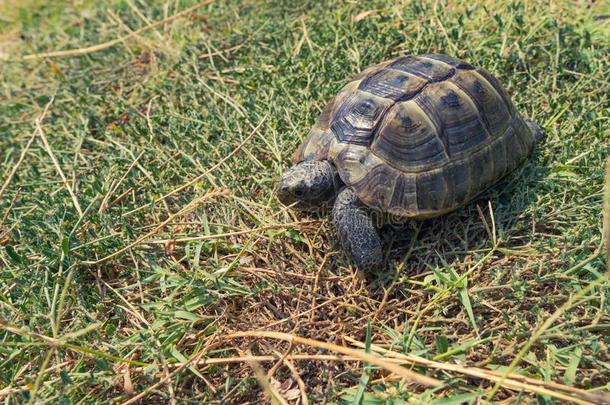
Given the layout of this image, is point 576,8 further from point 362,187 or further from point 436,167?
point 362,187

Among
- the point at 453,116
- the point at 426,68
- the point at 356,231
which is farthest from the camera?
the point at 426,68

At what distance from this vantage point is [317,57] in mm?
3969

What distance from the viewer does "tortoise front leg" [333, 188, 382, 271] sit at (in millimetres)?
2670

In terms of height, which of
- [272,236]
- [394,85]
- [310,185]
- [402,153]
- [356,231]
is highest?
[394,85]

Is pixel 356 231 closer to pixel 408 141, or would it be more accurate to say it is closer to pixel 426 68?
pixel 408 141

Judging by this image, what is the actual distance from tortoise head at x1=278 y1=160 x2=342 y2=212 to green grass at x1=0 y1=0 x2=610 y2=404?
153mm

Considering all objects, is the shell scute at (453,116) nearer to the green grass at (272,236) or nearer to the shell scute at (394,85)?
the shell scute at (394,85)

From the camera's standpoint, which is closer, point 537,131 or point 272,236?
point 272,236

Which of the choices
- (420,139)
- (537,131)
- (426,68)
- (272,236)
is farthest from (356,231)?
(537,131)

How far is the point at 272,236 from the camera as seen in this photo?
113 inches

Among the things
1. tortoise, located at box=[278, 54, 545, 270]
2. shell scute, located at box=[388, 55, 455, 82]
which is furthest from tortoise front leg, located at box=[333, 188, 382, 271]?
shell scute, located at box=[388, 55, 455, 82]

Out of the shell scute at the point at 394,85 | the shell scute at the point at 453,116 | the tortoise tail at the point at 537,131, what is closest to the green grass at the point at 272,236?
the tortoise tail at the point at 537,131

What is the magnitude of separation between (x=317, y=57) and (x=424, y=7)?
1.24m

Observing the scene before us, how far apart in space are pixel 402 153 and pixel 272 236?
0.92 m
